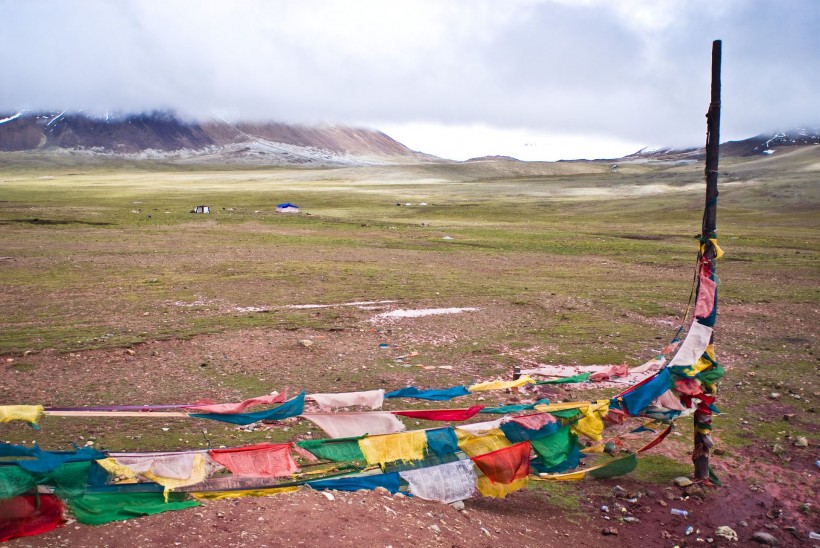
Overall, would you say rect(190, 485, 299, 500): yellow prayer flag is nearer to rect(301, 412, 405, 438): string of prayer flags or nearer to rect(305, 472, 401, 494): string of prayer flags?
rect(305, 472, 401, 494): string of prayer flags

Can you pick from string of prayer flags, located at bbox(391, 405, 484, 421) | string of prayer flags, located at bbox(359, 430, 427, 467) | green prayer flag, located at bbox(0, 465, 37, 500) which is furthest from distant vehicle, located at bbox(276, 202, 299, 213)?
green prayer flag, located at bbox(0, 465, 37, 500)

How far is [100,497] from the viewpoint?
714 centimetres

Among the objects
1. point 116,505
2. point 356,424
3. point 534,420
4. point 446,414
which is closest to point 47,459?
point 116,505

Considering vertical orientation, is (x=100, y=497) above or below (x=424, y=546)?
above

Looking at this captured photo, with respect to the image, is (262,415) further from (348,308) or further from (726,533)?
(348,308)

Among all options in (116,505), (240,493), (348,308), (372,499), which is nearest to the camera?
(116,505)

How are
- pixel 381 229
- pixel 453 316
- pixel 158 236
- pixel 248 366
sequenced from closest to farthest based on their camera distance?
pixel 248 366, pixel 453 316, pixel 158 236, pixel 381 229

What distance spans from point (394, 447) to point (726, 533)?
4319 millimetres

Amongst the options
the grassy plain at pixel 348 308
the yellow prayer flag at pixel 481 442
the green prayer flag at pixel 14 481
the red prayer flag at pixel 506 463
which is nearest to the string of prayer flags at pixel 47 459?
the green prayer flag at pixel 14 481

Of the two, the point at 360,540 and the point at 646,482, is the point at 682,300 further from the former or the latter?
the point at 360,540

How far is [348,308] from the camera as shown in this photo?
21.7m

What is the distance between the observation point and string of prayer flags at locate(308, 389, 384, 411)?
927cm

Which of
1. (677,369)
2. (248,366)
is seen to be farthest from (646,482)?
(248,366)

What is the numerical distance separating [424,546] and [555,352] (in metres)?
9.75
